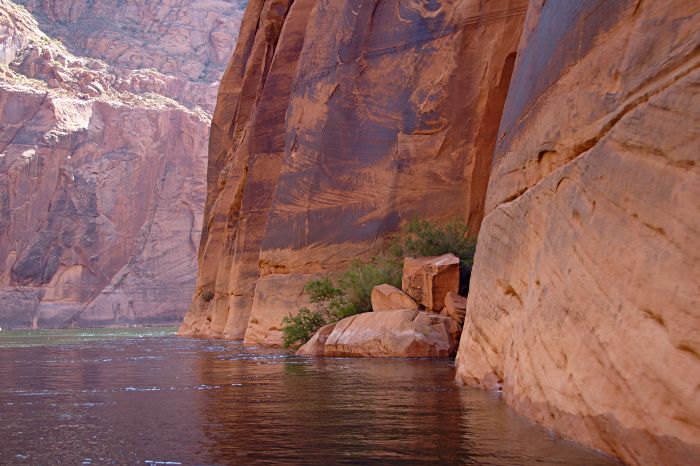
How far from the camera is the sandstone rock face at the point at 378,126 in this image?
84.7 ft

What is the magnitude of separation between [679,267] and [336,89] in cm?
2551

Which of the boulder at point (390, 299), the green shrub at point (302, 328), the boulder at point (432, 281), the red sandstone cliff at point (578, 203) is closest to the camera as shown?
the red sandstone cliff at point (578, 203)

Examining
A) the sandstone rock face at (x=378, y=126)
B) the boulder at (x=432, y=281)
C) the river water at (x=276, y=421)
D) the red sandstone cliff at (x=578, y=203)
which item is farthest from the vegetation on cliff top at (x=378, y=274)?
the river water at (x=276, y=421)

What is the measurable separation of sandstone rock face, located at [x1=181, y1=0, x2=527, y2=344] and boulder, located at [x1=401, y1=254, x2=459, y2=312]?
6991 millimetres

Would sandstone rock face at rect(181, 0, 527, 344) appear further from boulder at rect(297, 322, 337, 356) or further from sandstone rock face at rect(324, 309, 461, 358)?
sandstone rock face at rect(324, 309, 461, 358)

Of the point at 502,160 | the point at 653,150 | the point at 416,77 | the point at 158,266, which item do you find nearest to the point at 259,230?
the point at 416,77

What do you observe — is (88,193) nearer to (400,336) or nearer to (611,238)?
(400,336)

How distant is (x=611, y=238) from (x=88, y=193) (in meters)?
97.2

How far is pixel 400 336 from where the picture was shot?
17328 millimetres

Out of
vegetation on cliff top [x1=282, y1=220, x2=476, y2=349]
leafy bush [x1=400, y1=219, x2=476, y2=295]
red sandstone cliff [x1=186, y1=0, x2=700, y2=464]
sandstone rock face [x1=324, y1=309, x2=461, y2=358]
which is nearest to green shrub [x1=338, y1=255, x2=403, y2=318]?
vegetation on cliff top [x1=282, y1=220, x2=476, y2=349]

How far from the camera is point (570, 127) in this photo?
26.6 ft

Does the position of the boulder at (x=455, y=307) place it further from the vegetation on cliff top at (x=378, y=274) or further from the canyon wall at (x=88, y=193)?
the canyon wall at (x=88, y=193)

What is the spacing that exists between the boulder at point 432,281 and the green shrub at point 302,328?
18.3 feet

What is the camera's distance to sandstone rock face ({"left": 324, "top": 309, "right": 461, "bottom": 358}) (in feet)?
55.5
